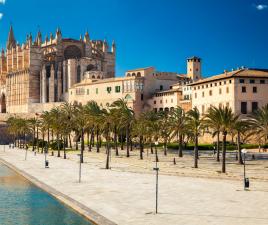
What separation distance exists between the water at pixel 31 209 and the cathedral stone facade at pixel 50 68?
268 ft

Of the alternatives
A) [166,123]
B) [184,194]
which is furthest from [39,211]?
[166,123]

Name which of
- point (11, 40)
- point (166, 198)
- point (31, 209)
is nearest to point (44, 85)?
point (11, 40)

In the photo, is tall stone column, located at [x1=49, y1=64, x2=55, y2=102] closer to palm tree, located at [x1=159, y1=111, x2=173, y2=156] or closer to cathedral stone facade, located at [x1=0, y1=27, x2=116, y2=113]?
cathedral stone facade, located at [x1=0, y1=27, x2=116, y2=113]

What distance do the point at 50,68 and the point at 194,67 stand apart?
132ft

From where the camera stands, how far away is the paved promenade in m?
18.3

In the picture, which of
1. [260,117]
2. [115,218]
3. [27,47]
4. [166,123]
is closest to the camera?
[115,218]

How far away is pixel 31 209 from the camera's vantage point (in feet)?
74.2

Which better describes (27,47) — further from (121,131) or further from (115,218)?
(115,218)

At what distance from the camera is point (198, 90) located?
77812 millimetres

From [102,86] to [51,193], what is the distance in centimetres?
7011

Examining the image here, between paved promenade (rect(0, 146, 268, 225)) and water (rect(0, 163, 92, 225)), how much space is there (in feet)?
3.40

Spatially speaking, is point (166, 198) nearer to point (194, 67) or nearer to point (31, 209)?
point (31, 209)

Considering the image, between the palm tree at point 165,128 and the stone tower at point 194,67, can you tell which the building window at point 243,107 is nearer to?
the palm tree at point 165,128

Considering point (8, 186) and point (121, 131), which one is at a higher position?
point (121, 131)
